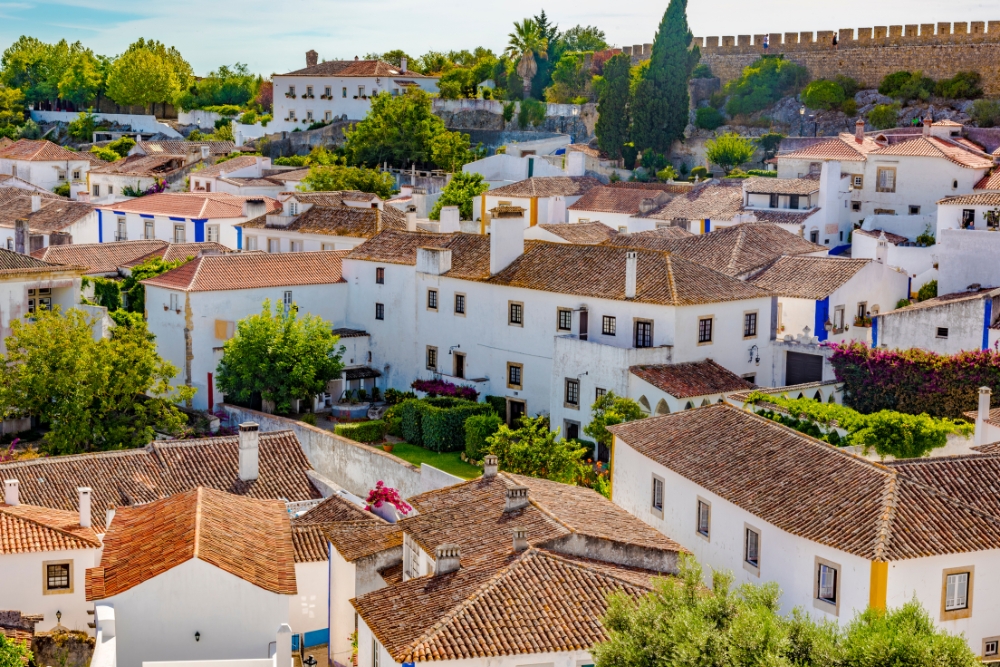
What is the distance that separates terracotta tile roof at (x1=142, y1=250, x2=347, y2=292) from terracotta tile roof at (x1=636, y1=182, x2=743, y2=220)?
15.2 metres

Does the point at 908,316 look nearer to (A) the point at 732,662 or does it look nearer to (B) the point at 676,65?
(A) the point at 732,662

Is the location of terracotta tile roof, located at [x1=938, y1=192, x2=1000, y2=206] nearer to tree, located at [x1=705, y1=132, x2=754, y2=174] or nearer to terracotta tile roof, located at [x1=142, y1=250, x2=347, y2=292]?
terracotta tile roof, located at [x1=142, y1=250, x2=347, y2=292]

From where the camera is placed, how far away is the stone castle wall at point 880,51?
2808 inches

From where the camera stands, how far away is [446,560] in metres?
21.9

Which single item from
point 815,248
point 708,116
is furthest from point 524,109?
point 815,248

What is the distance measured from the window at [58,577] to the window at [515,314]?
19.3m

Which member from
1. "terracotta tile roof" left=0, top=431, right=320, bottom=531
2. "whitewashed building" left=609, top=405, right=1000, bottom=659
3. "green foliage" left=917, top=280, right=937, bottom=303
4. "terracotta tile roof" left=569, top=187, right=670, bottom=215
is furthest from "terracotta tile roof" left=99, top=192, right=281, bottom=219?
"whitewashed building" left=609, top=405, right=1000, bottom=659

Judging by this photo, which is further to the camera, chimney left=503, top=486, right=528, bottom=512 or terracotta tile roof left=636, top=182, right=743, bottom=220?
terracotta tile roof left=636, top=182, right=743, bottom=220

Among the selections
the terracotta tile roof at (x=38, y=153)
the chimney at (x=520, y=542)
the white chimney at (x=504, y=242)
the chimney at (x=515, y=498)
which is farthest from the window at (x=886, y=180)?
the terracotta tile roof at (x=38, y=153)

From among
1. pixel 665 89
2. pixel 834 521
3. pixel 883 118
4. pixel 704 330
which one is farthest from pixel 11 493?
pixel 883 118

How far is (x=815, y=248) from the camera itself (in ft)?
154

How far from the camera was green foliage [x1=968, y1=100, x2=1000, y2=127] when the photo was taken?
2579 inches

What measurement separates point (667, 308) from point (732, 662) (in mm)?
21696

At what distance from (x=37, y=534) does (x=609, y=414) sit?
585 inches
